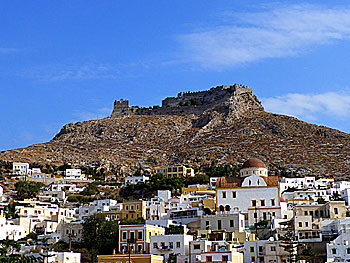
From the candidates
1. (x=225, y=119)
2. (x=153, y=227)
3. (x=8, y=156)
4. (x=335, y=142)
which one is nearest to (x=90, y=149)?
(x=8, y=156)

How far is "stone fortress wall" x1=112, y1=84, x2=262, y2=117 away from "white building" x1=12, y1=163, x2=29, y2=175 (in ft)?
177

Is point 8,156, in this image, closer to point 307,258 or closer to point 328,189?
point 328,189

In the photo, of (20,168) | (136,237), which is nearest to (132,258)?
(136,237)

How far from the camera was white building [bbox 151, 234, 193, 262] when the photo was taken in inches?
2306

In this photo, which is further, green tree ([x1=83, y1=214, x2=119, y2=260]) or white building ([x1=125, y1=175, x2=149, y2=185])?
white building ([x1=125, y1=175, x2=149, y2=185])

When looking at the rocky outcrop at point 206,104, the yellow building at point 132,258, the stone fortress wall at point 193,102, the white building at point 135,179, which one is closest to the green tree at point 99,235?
the yellow building at point 132,258

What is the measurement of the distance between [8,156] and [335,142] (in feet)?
228

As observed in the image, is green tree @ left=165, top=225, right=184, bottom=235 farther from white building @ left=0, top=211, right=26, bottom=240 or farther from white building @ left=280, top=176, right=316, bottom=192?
white building @ left=280, top=176, right=316, bottom=192

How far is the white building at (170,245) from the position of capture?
192 feet

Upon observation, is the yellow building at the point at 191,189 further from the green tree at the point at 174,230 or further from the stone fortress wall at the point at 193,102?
the stone fortress wall at the point at 193,102

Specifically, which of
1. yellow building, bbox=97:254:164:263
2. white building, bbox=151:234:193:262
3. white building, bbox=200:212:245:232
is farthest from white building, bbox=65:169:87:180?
yellow building, bbox=97:254:164:263

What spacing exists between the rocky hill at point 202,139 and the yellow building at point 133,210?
4073 cm

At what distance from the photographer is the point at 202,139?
142 metres

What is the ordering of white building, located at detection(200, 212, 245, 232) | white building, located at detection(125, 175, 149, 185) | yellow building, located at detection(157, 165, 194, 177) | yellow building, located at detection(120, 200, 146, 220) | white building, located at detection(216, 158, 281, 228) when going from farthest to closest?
yellow building, located at detection(157, 165, 194, 177) → white building, located at detection(125, 175, 149, 185) → yellow building, located at detection(120, 200, 146, 220) → white building, located at detection(216, 158, 281, 228) → white building, located at detection(200, 212, 245, 232)
